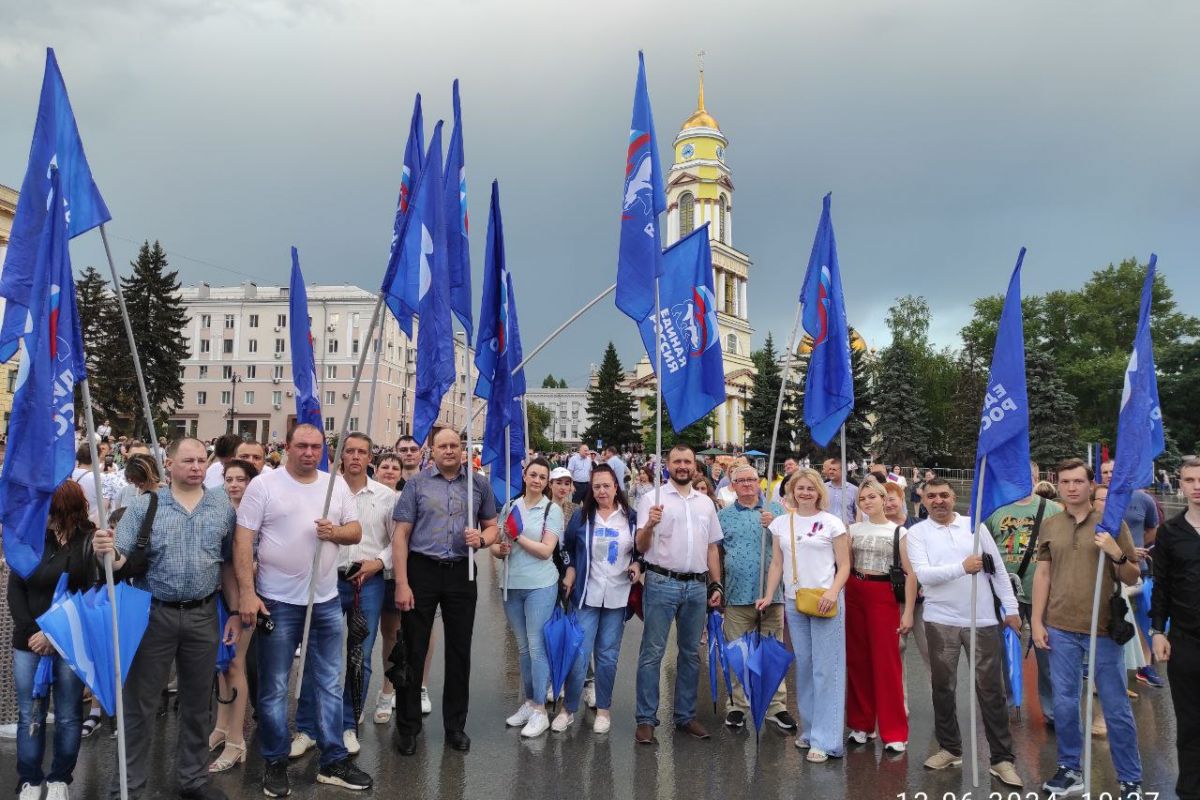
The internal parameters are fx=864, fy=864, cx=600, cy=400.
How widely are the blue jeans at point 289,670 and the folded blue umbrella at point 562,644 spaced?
5.04ft

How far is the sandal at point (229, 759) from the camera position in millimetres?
5488

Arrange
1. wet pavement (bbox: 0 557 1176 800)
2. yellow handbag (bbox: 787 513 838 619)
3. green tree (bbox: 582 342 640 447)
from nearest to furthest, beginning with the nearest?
wet pavement (bbox: 0 557 1176 800) → yellow handbag (bbox: 787 513 838 619) → green tree (bbox: 582 342 640 447)

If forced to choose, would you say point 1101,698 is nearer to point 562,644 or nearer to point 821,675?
point 821,675

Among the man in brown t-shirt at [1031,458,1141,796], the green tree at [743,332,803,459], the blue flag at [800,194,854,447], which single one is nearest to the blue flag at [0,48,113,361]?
the blue flag at [800,194,854,447]

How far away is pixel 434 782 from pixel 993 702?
141 inches

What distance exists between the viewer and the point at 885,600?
250 inches

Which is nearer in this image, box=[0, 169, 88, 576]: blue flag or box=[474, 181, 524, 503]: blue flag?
box=[0, 169, 88, 576]: blue flag

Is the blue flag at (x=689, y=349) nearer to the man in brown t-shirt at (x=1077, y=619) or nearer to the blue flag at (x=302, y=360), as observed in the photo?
the man in brown t-shirt at (x=1077, y=619)

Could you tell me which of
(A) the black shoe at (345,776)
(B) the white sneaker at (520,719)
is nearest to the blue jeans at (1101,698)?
(B) the white sneaker at (520,719)

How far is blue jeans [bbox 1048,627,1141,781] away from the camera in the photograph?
5105 mm

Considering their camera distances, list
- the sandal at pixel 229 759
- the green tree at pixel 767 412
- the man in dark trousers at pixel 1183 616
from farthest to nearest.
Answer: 1. the green tree at pixel 767 412
2. the sandal at pixel 229 759
3. the man in dark trousers at pixel 1183 616

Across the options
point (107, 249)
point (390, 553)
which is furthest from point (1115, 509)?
point (107, 249)

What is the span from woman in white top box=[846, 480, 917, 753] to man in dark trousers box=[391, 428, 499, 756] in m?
2.73

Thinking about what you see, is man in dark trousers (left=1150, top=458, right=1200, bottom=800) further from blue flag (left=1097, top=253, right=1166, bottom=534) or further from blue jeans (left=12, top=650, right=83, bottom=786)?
blue jeans (left=12, top=650, right=83, bottom=786)
